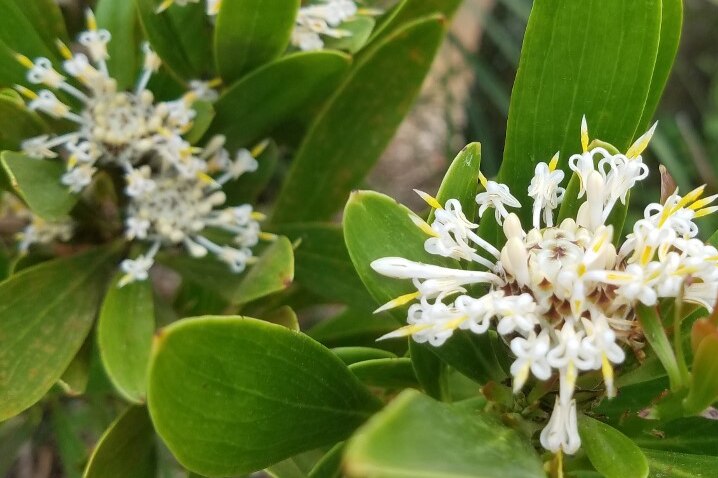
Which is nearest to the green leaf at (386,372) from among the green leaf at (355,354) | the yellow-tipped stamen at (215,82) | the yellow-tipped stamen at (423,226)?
the green leaf at (355,354)

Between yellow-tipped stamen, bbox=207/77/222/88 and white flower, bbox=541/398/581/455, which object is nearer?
white flower, bbox=541/398/581/455

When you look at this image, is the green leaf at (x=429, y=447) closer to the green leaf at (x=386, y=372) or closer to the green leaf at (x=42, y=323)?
the green leaf at (x=386, y=372)

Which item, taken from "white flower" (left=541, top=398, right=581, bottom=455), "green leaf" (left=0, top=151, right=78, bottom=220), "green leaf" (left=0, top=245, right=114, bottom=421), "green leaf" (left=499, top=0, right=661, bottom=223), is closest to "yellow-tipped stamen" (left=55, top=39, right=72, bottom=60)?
"green leaf" (left=0, top=151, right=78, bottom=220)

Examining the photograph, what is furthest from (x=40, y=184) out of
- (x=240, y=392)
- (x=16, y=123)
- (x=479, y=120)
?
(x=479, y=120)

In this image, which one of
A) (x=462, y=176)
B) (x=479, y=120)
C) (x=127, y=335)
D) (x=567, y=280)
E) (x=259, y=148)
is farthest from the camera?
(x=479, y=120)

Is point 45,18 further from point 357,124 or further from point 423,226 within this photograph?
point 423,226

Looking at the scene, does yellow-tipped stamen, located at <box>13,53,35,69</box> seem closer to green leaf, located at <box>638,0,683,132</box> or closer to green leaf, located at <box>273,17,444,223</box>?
green leaf, located at <box>273,17,444,223</box>
